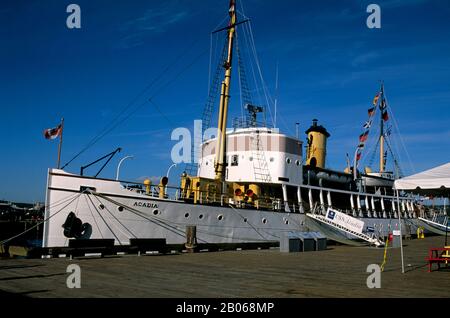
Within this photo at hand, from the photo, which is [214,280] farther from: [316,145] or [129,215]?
[316,145]

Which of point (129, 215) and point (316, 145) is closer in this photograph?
point (129, 215)

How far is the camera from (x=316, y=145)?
36156 millimetres

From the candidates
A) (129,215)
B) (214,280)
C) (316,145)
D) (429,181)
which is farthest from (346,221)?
(214,280)

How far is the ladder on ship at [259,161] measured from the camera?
2780 centimetres

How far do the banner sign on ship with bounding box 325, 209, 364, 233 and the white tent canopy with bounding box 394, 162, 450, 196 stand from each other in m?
15.6

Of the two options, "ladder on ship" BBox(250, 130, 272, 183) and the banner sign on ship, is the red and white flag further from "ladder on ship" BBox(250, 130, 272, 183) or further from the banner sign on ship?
the banner sign on ship

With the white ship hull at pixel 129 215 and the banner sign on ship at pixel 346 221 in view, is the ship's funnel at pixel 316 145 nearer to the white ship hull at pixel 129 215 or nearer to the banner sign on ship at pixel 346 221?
the banner sign on ship at pixel 346 221

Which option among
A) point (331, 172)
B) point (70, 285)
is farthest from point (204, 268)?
point (331, 172)

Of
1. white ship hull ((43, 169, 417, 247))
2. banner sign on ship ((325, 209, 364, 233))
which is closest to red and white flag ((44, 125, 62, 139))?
white ship hull ((43, 169, 417, 247))

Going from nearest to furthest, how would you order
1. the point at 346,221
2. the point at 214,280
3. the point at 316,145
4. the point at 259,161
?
the point at 214,280
the point at 346,221
the point at 259,161
the point at 316,145

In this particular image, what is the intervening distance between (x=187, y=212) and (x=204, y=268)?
8.34m

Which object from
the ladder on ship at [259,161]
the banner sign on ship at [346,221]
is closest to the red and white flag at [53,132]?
the ladder on ship at [259,161]

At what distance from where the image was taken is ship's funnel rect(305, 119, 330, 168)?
36.1 m

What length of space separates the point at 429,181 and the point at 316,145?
81.3ft
